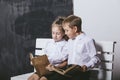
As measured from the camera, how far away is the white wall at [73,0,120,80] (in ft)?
6.15

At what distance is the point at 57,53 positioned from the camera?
1863 millimetres

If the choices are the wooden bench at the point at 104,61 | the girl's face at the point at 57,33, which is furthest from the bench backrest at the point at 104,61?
the girl's face at the point at 57,33

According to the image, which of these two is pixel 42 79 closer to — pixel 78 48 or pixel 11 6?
pixel 78 48

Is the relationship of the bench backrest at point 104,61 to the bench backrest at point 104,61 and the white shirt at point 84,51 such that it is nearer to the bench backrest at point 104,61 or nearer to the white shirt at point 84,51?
the bench backrest at point 104,61

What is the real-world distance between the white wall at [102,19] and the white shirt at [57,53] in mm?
241

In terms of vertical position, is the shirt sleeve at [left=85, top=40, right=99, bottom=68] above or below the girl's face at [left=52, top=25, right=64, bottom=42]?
below

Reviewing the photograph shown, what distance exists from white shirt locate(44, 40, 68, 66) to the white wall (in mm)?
241

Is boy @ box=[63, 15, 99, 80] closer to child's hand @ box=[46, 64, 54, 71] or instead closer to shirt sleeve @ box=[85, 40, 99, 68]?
shirt sleeve @ box=[85, 40, 99, 68]

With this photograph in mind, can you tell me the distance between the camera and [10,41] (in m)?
2.34

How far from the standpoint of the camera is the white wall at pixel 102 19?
6.15 ft

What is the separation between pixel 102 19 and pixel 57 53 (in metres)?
0.39

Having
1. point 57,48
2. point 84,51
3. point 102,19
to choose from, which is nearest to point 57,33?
point 57,48

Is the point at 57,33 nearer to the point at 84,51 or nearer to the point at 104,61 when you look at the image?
the point at 84,51

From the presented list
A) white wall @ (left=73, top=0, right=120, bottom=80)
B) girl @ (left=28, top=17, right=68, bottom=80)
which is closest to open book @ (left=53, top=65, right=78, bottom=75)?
girl @ (left=28, top=17, right=68, bottom=80)
